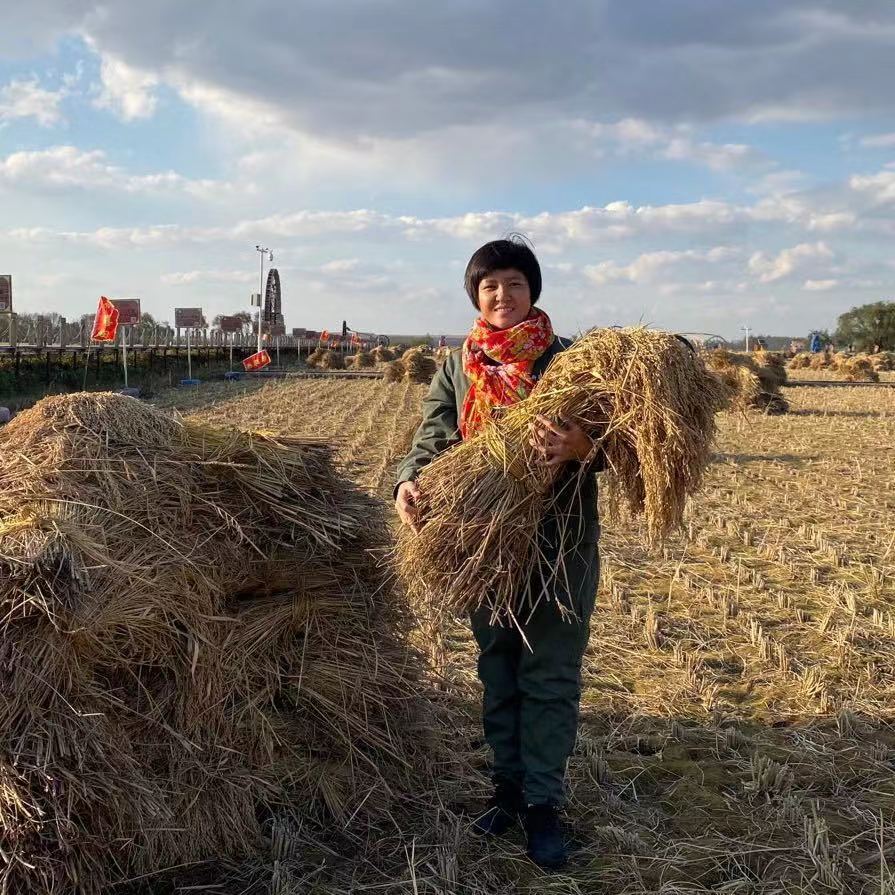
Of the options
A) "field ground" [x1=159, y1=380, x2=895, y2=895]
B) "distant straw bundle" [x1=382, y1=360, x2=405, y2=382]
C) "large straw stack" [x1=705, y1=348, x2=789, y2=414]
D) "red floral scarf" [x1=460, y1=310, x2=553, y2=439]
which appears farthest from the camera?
"distant straw bundle" [x1=382, y1=360, x2=405, y2=382]

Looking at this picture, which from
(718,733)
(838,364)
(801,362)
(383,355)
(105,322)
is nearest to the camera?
(718,733)

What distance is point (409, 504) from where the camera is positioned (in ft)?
9.84

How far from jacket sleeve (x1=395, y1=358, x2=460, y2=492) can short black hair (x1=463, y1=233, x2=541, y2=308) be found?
0.35 meters

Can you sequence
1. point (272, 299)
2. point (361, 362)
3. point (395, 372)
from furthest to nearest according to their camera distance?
point (272, 299) < point (361, 362) < point (395, 372)

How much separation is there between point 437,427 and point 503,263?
2.19 ft

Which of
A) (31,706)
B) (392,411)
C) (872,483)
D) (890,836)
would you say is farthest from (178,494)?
(392,411)

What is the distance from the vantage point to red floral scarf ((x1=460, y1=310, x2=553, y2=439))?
294cm

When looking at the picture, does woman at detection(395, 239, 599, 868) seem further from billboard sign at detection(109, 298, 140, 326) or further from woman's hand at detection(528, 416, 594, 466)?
billboard sign at detection(109, 298, 140, 326)

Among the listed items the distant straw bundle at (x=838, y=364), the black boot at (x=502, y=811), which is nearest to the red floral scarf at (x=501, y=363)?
the black boot at (x=502, y=811)

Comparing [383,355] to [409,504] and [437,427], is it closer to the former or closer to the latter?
[437,427]

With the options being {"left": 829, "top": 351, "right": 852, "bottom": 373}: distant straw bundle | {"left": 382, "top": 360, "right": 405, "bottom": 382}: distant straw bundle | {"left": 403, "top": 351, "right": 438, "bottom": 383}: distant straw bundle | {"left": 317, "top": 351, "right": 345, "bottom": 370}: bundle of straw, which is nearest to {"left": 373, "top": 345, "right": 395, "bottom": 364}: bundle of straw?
{"left": 317, "top": 351, "right": 345, "bottom": 370}: bundle of straw

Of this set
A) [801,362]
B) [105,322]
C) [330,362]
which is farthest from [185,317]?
[801,362]

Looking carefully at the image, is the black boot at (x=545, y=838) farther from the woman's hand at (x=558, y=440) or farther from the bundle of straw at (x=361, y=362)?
the bundle of straw at (x=361, y=362)

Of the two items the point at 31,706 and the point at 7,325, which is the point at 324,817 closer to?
the point at 31,706
